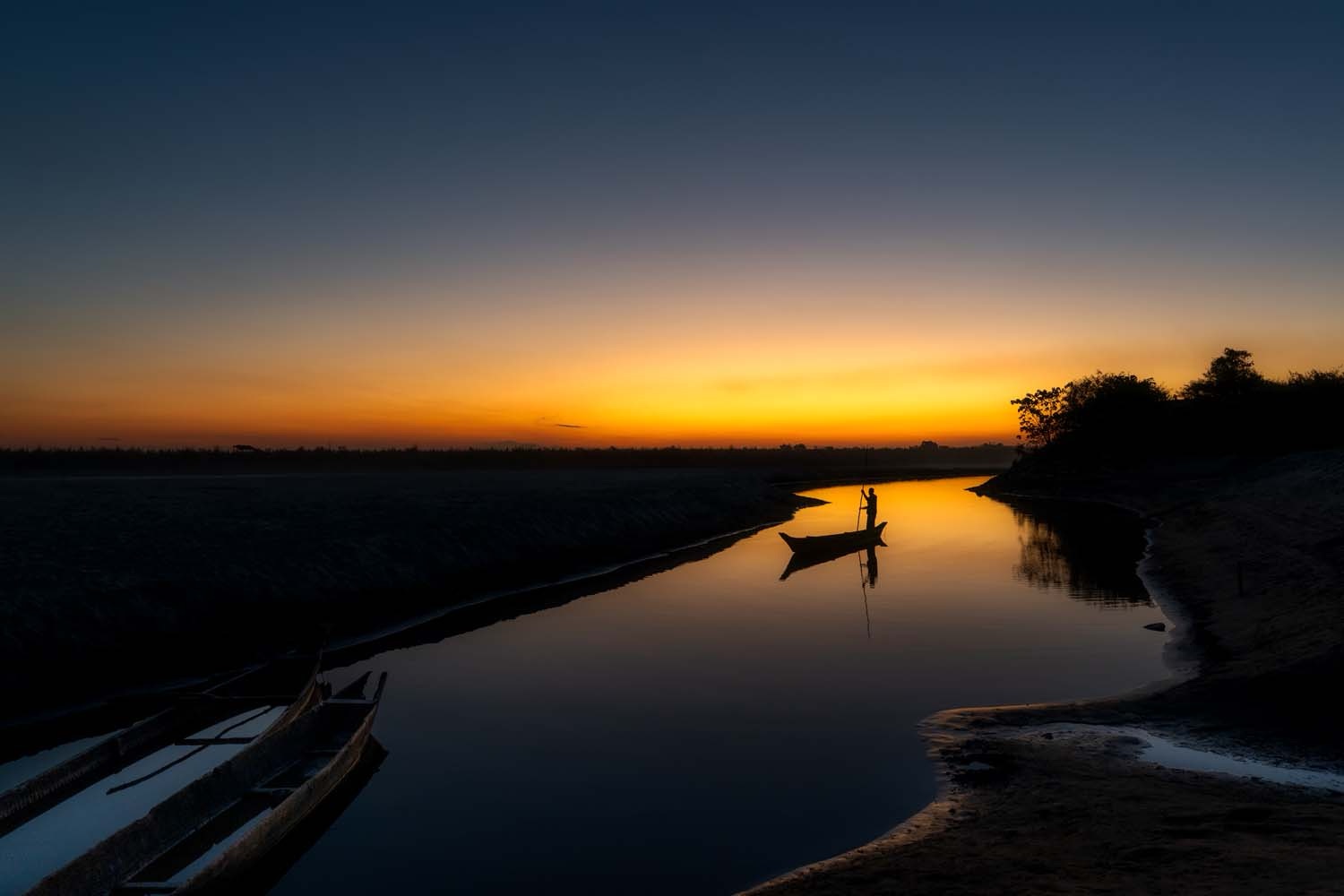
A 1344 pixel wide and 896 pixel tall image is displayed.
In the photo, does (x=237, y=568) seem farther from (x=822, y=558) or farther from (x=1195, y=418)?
(x=1195, y=418)

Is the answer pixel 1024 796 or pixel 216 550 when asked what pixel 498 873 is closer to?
pixel 1024 796

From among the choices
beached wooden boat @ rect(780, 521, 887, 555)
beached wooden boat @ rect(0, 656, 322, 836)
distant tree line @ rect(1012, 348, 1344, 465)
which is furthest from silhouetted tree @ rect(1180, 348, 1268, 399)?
beached wooden boat @ rect(0, 656, 322, 836)

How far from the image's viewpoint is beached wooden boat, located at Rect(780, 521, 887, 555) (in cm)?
4659

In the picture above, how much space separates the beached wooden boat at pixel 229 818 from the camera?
30.8 feet

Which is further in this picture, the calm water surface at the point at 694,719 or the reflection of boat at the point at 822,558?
the reflection of boat at the point at 822,558

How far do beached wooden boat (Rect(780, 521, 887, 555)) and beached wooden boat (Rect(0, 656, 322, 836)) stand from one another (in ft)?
96.9

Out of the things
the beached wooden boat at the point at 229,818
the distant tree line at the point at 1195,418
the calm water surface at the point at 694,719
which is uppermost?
the distant tree line at the point at 1195,418

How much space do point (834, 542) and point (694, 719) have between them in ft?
103

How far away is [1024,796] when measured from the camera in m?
11.9

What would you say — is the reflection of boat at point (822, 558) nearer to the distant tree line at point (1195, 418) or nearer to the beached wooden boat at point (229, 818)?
the beached wooden boat at point (229, 818)

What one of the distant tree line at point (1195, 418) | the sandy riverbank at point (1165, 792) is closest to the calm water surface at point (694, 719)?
the sandy riverbank at point (1165, 792)

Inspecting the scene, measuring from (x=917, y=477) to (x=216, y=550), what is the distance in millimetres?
163513

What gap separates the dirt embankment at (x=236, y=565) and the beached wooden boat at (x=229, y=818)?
10.4 metres

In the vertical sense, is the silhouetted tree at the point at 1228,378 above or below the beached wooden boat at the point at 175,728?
above
